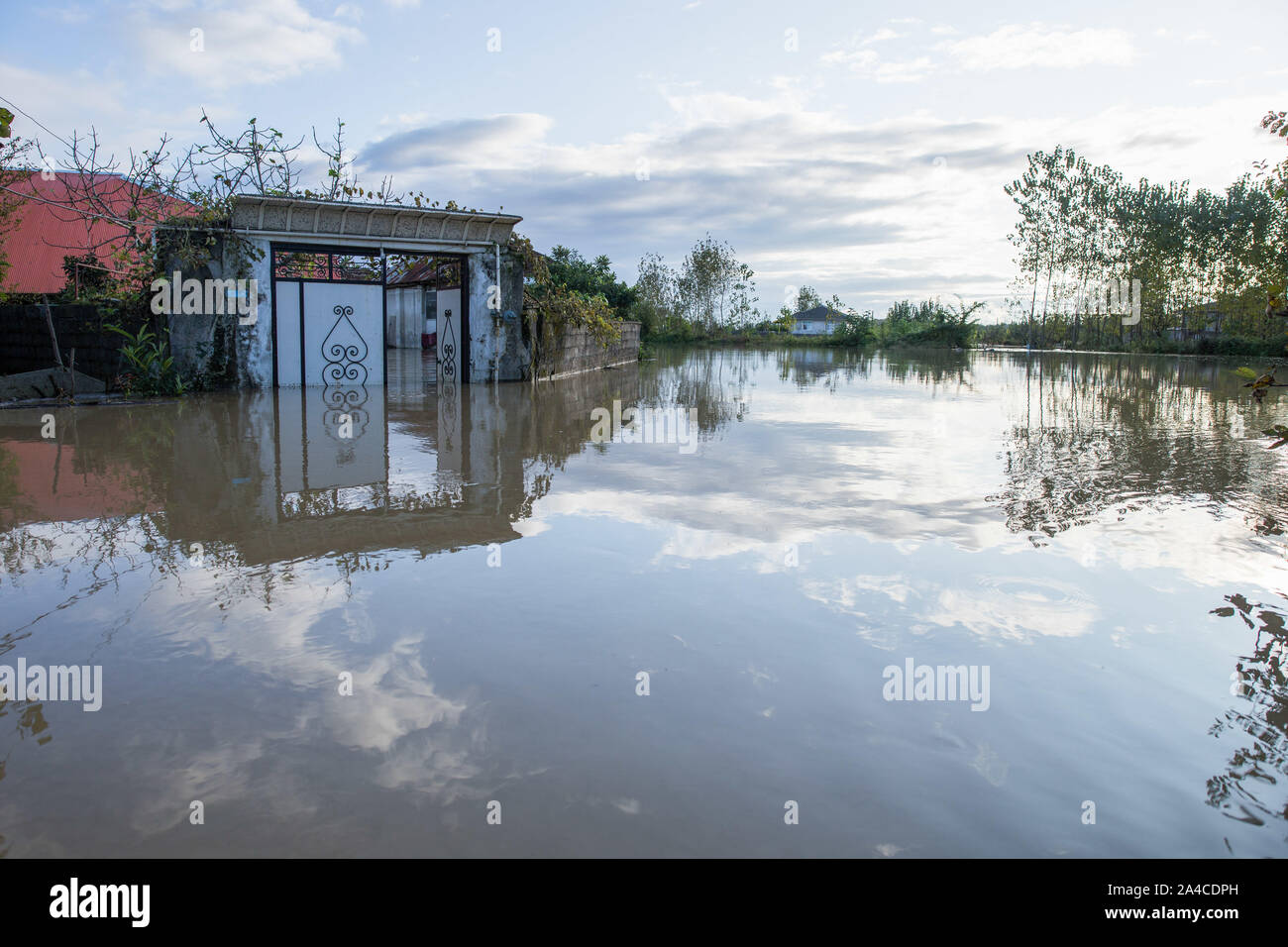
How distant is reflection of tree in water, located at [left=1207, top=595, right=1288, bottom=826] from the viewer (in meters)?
2.76

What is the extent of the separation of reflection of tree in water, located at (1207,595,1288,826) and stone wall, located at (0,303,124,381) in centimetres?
1656

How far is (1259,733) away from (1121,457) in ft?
23.1

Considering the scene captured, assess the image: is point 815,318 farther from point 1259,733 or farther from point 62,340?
point 1259,733

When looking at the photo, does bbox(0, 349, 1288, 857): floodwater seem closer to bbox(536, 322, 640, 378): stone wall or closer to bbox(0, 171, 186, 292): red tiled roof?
bbox(536, 322, 640, 378): stone wall

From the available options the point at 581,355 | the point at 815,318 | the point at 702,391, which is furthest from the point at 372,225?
the point at 815,318

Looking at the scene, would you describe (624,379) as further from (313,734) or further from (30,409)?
(313,734)

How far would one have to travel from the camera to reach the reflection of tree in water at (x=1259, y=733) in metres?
2.76

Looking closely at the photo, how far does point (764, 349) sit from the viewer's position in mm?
48844

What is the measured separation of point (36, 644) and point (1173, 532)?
6890mm

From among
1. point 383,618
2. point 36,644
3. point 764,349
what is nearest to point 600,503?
point 383,618

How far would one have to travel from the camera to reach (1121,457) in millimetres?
9523

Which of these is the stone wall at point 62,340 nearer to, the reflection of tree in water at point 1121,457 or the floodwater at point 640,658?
the floodwater at point 640,658

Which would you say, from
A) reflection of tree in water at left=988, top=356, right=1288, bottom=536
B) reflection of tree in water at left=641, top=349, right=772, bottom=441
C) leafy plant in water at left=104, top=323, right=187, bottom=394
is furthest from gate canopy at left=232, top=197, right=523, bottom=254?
reflection of tree in water at left=988, top=356, right=1288, bottom=536
